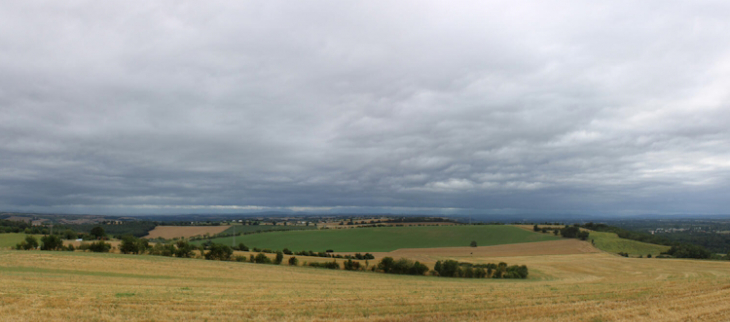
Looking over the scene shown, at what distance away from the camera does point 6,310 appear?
13672 millimetres

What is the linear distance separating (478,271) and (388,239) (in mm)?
54145

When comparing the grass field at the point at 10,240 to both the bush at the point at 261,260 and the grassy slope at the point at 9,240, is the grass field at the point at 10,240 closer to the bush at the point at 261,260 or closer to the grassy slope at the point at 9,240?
the grassy slope at the point at 9,240

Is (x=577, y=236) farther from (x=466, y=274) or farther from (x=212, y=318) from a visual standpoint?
(x=212, y=318)

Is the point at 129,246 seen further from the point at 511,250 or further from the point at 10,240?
the point at 511,250

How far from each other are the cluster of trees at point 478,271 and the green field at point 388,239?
3624 centimetres

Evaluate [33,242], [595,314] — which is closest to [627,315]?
[595,314]

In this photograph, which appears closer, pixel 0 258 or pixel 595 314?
pixel 595 314

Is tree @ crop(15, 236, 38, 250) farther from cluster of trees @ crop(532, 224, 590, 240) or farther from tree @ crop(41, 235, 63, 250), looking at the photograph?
cluster of trees @ crop(532, 224, 590, 240)

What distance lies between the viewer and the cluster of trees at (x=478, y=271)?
5050 cm

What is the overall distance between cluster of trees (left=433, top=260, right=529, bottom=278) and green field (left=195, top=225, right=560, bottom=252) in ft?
119

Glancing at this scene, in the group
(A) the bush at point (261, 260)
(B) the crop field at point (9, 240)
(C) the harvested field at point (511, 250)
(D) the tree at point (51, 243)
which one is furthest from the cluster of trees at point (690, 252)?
Answer: (B) the crop field at point (9, 240)

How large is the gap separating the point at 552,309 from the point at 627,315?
2.63m

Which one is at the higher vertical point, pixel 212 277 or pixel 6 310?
pixel 6 310

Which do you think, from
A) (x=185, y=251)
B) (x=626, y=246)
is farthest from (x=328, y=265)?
(x=626, y=246)
